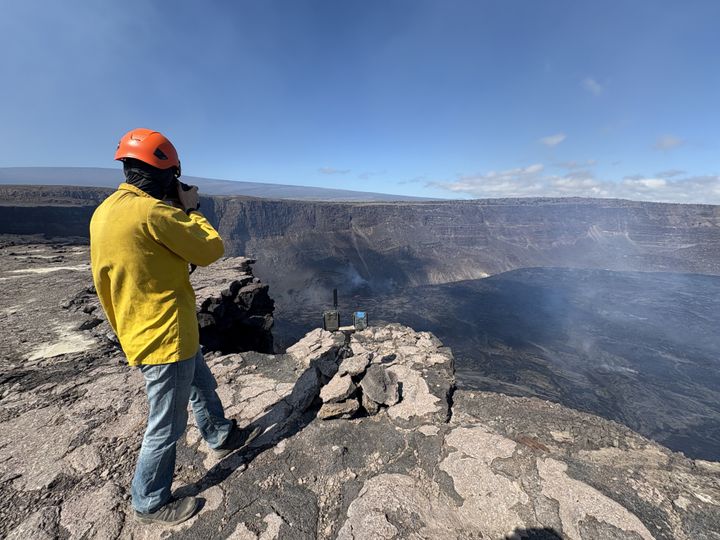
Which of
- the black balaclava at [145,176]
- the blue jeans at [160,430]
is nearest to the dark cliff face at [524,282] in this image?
the blue jeans at [160,430]

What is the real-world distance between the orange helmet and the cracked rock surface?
86.2 inches

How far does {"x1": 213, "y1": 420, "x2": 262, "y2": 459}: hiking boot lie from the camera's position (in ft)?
8.20

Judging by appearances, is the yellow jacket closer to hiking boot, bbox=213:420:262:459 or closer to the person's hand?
the person's hand

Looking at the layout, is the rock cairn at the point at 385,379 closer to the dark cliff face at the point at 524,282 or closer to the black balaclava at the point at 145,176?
the black balaclava at the point at 145,176

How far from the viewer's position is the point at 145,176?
1.73 metres

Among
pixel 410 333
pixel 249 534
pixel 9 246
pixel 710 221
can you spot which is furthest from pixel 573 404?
pixel 710 221

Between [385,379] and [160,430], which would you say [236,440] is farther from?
[385,379]

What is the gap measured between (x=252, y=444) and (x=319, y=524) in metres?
0.94

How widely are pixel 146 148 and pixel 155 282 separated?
2.43 ft

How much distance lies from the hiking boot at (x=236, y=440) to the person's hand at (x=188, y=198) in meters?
1.81

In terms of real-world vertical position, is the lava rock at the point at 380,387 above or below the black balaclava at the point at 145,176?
below

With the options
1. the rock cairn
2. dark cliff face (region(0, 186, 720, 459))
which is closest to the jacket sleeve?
the rock cairn

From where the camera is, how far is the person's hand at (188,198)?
1900mm

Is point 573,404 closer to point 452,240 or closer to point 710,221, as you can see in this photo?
point 452,240
